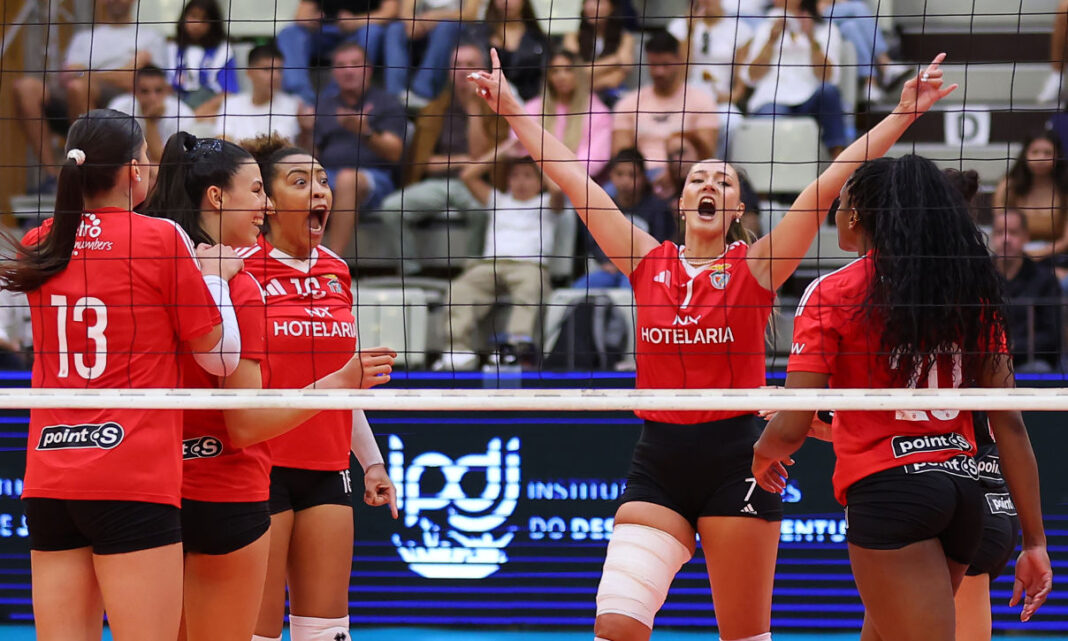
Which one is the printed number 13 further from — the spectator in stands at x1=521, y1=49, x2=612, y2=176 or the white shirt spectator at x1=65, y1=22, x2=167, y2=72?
the white shirt spectator at x1=65, y1=22, x2=167, y2=72

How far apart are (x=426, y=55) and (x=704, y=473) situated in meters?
5.22

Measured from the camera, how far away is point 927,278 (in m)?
3.25

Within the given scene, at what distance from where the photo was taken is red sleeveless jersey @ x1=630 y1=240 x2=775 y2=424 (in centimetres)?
393

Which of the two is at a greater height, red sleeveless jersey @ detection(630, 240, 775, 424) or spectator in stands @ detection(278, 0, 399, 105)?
spectator in stands @ detection(278, 0, 399, 105)

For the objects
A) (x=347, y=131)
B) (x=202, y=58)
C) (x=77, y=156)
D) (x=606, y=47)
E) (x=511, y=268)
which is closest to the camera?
(x=77, y=156)

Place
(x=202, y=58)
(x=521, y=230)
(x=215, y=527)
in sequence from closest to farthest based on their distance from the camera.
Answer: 1. (x=215, y=527)
2. (x=521, y=230)
3. (x=202, y=58)

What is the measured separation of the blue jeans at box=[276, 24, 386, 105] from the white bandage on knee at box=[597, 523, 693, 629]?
5.39 meters

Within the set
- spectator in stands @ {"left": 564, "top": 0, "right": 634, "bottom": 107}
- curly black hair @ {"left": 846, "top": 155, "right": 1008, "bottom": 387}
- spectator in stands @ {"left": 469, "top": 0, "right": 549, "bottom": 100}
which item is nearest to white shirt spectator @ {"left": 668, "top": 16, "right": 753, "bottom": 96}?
spectator in stands @ {"left": 564, "top": 0, "right": 634, "bottom": 107}

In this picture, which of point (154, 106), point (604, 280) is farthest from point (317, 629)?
point (154, 106)

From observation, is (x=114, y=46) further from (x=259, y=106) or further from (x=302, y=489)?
(x=302, y=489)

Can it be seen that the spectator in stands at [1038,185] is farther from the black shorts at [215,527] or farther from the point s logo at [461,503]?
the black shorts at [215,527]

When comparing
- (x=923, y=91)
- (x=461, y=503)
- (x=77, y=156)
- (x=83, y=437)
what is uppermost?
(x=923, y=91)

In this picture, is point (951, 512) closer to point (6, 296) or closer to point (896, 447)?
point (896, 447)

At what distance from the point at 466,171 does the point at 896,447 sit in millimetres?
4944
